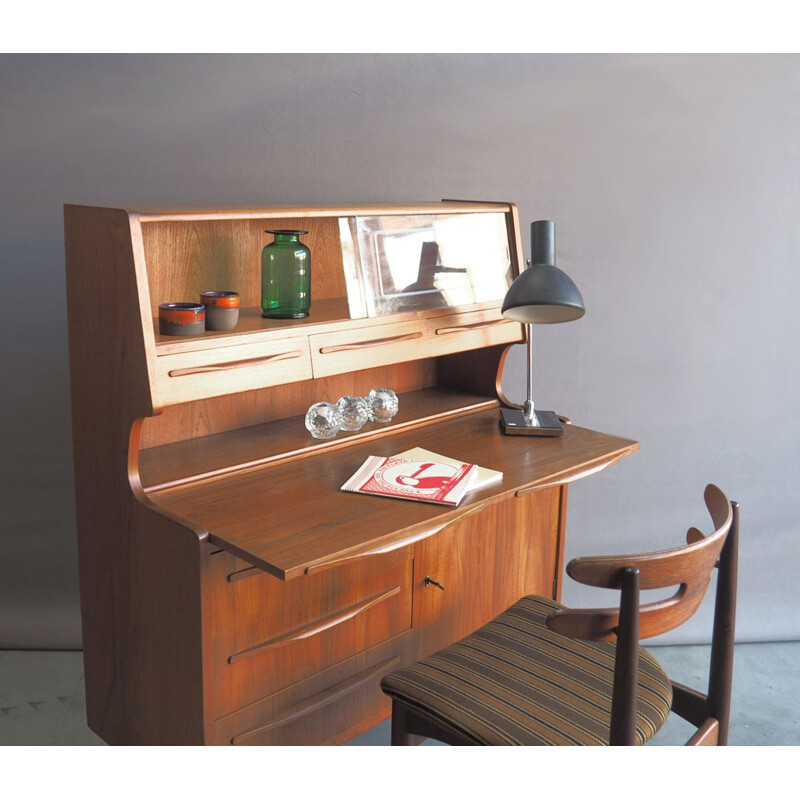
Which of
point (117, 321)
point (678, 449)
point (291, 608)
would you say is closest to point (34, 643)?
point (291, 608)

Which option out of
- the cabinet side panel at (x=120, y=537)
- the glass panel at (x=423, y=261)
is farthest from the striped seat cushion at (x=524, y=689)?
the glass panel at (x=423, y=261)

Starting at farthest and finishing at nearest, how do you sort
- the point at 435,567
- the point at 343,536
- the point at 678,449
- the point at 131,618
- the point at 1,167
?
the point at 678,449
the point at 1,167
the point at 435,567
the point at 131,618
the point at 343,536

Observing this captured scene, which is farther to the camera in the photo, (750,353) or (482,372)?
(750,353)

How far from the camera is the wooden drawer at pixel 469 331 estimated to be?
248 centimetres

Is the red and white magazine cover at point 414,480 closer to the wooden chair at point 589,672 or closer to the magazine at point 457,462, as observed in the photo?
the magazine at point 457,462

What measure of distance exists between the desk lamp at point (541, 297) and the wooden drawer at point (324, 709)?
2.15 ft

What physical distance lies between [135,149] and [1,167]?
1.23 ft

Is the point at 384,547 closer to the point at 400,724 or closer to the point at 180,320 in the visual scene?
the point at 400,724

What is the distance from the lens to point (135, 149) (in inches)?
105

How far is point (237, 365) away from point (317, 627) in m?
0.64

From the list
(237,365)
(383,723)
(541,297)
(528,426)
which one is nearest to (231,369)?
(237,365)

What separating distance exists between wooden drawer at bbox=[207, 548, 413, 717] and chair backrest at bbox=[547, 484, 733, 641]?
607 mm

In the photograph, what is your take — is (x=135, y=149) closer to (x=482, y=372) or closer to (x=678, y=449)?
(x=482, y=372)

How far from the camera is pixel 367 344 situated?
2305 mm
